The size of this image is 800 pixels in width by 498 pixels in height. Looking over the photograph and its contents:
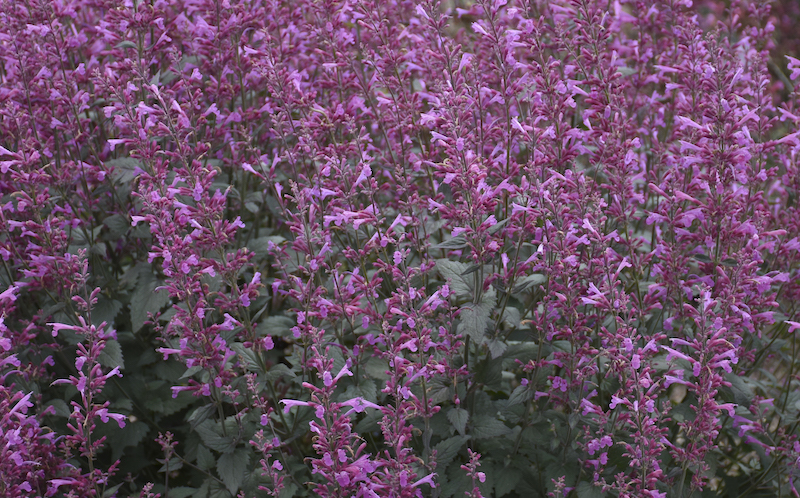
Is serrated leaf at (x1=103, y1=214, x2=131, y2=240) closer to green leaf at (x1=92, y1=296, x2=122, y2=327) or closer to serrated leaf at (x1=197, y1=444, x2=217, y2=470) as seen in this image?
green leaf at (x1=92, y1=296, x2=122, y2=327)

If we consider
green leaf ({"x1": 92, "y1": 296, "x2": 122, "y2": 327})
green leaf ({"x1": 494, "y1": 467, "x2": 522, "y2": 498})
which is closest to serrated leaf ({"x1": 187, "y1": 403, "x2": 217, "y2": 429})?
green leaf ({"x1": 92, "y1": 296, "x2": 122, "y2": 327})

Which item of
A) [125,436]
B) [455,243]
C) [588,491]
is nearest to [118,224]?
[125,436]

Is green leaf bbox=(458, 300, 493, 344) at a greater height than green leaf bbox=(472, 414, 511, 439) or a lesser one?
greater

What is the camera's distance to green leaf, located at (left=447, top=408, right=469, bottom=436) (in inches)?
141

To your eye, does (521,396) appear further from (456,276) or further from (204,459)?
(204,459)

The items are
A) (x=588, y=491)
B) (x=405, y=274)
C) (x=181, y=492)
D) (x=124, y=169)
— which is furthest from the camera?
(x=124, y=169)

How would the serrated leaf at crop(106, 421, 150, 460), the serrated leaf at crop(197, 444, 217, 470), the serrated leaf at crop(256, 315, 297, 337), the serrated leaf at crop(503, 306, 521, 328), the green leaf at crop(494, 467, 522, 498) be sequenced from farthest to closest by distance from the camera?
the serrated leaf at crop(106, 421, 150, 460)
the serrated leaf at crop(256, 315, 297, 337)
the serrated leaf at crop(197, 444, 217, 470)
the green leaf at crop(494, 467, 522, 498)
the serrated leaf at crop(503, 306, 521, 328)

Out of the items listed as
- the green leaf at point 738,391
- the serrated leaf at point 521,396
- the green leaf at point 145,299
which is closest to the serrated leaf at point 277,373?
the green leaf at point 145,299

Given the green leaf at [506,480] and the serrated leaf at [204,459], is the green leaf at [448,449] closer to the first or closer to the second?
the green leaf at [506,480]

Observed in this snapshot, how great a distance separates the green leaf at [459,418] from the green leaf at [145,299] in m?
1.91

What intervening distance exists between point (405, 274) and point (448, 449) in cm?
98

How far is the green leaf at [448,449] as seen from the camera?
11.9 feet

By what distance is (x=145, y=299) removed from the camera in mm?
4438

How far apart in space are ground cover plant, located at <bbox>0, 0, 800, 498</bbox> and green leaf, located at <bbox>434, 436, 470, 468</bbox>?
0.07ft
